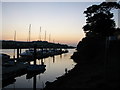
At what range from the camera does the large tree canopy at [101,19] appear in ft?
157

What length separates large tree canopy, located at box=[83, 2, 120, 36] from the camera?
157 ft

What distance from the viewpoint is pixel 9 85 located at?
27766 mm

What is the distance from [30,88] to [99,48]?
24.4 m

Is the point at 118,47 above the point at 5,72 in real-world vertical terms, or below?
Answer: above

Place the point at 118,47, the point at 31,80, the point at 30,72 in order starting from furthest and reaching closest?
1. the point at 118,47
2. the point at 30,72
3. the point at 31,80

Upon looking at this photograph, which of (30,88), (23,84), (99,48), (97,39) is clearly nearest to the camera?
(30,88)

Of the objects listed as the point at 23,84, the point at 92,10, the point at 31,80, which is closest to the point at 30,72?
the point at 31,80

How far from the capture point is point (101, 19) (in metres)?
48.8

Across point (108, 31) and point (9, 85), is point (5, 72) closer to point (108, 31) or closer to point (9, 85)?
point (9, 85)

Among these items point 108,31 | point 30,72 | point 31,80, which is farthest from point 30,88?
point 108,31

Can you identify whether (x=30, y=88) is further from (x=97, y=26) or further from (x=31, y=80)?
(x=97, y=26)

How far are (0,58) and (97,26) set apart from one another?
22.2 m

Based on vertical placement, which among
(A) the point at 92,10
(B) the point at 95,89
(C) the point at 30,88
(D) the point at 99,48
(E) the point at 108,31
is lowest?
(C) the point at 30,88

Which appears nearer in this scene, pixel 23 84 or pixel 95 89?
pixel 95 89
